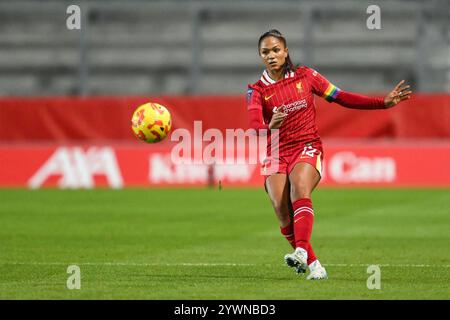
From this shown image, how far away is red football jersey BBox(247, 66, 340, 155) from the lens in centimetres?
1038

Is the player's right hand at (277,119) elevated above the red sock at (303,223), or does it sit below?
above

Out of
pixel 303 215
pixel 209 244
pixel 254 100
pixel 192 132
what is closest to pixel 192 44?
pixel 192 132

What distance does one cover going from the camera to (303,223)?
1012cm

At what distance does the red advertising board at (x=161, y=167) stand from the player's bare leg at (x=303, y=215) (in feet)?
45.9

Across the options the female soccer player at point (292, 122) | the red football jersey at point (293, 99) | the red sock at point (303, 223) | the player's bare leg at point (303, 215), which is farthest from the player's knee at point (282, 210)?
the red football jersey at point (293, 99)

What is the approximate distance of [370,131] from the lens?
25.5 meters

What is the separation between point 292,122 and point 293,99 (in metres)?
0.23

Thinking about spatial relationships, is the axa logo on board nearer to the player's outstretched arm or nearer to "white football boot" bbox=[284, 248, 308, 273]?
the player's outstretched arm

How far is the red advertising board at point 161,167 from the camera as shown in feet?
79.6

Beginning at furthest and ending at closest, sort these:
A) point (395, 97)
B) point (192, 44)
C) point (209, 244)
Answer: point (192, 44) → point (209, 244) → point (395, 97)

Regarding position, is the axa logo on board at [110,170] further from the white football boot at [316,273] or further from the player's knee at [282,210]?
the white football boot at [316,273]

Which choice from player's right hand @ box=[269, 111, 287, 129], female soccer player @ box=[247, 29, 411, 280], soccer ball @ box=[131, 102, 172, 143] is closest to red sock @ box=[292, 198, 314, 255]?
female soccer player @ box=[247, 29, 411, 280]

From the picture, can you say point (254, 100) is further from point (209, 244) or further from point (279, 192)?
point (209, 244)
